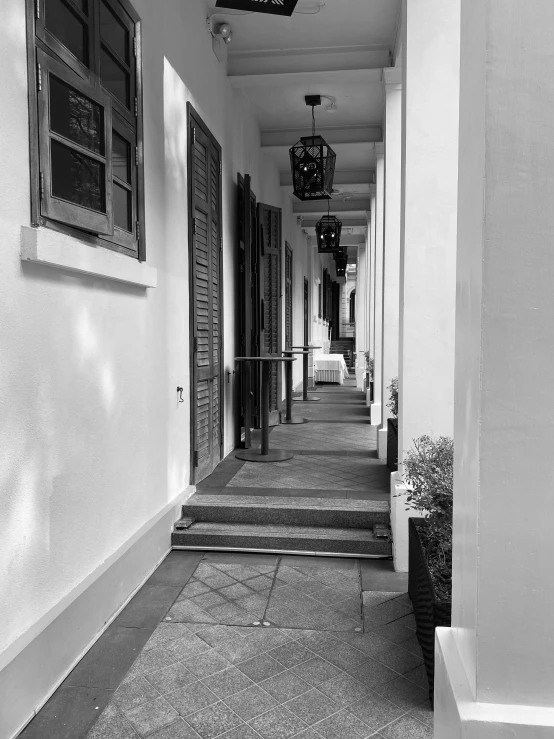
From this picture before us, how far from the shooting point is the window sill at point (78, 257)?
7.30ft

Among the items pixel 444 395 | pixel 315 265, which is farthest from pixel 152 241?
pixel 315 265

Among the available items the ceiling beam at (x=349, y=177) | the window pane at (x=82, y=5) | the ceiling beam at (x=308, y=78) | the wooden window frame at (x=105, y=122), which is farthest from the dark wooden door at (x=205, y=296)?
the ceiling beam at (x=349, y=177)

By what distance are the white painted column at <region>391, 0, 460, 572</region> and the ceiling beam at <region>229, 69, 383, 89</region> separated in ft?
7.97

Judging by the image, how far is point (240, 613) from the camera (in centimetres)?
317

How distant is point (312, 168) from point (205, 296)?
6.40 feet

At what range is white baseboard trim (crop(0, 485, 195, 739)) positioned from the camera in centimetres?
215

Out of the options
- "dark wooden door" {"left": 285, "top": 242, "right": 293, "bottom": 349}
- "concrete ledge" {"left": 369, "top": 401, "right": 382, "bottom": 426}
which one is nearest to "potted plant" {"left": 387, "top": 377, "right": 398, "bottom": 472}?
"concrete ledge" {"left": 369, "top": 401, "right": 382, "bottom": 426}

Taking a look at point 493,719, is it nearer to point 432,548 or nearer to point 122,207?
point 432,548

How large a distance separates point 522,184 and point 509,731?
40.3 inches

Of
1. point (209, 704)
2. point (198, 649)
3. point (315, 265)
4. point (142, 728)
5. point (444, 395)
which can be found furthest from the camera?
point (315, 265)

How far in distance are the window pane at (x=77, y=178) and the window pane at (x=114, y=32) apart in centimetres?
73

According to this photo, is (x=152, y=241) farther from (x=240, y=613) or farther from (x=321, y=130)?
(x=321, y=130)

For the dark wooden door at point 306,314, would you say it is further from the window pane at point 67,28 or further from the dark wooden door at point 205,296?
the window pane at point 67,28

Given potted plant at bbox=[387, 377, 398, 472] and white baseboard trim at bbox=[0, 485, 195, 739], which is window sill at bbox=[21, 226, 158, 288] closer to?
white baseboard trim at bbox=[0, 485, 195, 739]
